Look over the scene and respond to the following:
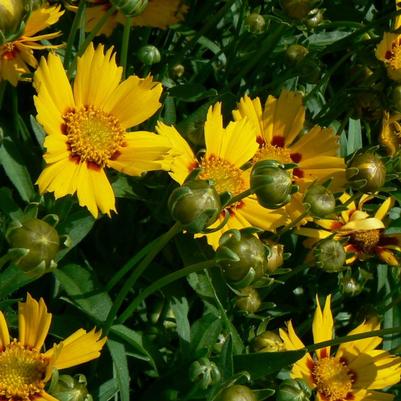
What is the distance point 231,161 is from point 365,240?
36 cm

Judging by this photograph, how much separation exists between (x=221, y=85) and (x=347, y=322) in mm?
579

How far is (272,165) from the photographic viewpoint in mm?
1233

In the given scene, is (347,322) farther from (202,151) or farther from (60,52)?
(60,52)

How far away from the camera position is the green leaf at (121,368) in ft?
4.33

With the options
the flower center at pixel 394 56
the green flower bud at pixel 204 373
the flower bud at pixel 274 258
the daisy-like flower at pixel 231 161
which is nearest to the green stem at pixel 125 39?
the daisy-like flower at pixel 231 161

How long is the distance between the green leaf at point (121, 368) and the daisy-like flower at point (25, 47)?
447mm

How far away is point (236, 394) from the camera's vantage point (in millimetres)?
1178

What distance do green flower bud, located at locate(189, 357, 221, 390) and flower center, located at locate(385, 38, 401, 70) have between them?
2.45ft

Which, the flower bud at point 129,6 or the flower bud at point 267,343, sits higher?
the flower bud at point 129,6

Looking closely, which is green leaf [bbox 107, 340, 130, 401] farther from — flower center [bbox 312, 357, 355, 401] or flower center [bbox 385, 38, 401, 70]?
flower center [bbox 385, 38, 401, 70]

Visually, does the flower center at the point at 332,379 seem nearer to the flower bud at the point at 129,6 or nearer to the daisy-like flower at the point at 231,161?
the daisy-like flower at the point at 231,161

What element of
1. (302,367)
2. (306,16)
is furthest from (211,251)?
(306,16)

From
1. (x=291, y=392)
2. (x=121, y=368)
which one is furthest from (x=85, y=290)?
(x=291, y=392)

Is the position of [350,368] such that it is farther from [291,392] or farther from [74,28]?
[74,28]
